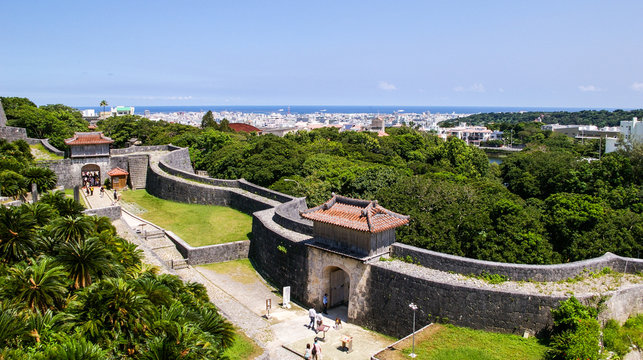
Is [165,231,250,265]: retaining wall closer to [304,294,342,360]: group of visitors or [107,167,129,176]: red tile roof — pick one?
[304,294,342,360]: group of visitors

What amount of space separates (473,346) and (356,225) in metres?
5.46

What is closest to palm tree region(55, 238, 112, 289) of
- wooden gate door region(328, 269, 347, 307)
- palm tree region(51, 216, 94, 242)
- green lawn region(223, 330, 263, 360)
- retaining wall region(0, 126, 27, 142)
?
palm tree region(51, 216, 94, 242)

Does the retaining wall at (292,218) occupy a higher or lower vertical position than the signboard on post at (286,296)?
higher

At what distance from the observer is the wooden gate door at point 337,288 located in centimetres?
1920

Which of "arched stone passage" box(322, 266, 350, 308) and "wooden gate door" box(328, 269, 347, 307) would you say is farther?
"wooden gate door" box(328, 269, 347, 307)

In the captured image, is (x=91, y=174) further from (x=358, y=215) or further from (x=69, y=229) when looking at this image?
(x=358, y=215)

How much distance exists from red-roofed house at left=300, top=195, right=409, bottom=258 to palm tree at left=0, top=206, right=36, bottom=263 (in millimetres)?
9211

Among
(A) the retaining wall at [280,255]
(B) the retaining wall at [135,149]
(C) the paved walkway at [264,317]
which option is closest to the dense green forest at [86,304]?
(C) the paved walkway at [264,317]

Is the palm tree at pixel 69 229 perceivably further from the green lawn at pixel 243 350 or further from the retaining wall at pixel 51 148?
the retaining wall at pixel 51 148

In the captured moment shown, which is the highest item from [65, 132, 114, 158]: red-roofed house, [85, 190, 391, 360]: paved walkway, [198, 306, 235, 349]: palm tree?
[65, 132, 114, 158]: red-roofed house

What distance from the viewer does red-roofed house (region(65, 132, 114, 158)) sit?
103 feet

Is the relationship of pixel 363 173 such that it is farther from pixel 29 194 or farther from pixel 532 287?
pixel 29 194

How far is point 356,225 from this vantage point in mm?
16938

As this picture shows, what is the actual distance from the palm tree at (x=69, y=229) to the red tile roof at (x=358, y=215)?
7.88 m
